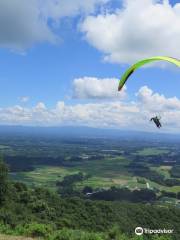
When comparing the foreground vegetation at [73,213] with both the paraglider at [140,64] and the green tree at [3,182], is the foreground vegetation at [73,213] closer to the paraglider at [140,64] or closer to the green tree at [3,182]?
the green tree at [3,182]

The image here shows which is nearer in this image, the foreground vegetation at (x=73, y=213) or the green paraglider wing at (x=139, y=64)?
the green paraglider wing at (x=139, y=64)

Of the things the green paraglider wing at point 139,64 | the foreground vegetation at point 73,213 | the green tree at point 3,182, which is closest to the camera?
the green paraglider wing at point 139,64

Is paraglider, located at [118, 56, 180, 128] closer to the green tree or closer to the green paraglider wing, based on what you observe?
the green paraglider wing

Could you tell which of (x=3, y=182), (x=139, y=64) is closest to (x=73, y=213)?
(x=3, y=182)

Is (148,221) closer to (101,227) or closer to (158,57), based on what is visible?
(101,227)

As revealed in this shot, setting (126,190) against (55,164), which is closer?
(126,190)

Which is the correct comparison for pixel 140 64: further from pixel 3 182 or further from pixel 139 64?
pixel 3 182

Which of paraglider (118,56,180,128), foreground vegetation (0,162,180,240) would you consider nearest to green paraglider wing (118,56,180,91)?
paraglider (118,56,180,128)

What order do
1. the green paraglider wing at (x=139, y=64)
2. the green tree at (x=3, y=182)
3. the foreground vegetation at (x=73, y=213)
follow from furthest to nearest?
the green tree at (x=3, y=182) < the foreground vegetation at (x=73, y=213) < the green paraglider wing at (x=139, y=64)

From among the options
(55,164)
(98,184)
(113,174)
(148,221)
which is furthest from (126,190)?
(55,164)

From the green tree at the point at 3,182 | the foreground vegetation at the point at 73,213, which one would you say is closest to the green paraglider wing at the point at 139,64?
the foreground vegetation at the point at 73,213

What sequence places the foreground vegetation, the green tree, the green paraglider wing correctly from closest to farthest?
the green paraglider wing < the foreground vegetation < the green tree
